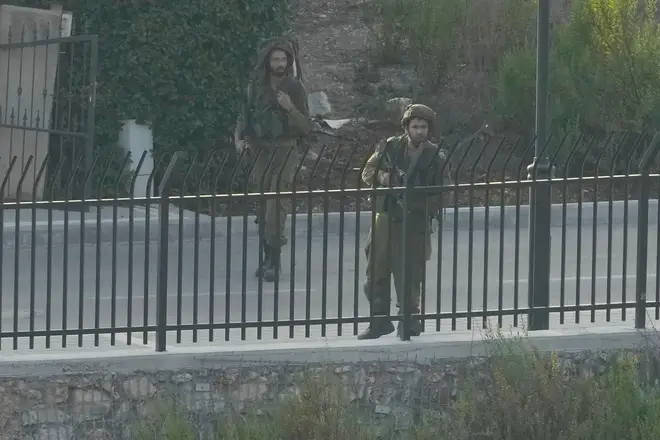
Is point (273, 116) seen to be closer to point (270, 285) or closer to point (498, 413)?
point (270, 285)

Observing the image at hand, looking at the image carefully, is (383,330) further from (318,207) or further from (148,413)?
(318,207)

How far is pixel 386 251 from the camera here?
8.72 metres

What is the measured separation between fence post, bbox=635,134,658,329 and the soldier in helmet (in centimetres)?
100

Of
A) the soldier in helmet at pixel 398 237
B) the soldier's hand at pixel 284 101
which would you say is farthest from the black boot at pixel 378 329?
the soldier's hand at pixel 284 101

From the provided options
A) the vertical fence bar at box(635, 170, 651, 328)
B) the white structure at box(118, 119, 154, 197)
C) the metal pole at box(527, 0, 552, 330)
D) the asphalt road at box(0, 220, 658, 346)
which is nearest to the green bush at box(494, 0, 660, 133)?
the asphalt road at box(0, 220, 658, 346)

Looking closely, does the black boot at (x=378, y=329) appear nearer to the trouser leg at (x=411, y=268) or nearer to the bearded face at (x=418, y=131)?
the trouser leg at (x=411, y=268)

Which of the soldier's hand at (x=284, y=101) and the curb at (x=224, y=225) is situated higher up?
the soldier's hand at (x=284, y=101)

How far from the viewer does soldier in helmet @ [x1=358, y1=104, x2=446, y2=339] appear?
838 cm

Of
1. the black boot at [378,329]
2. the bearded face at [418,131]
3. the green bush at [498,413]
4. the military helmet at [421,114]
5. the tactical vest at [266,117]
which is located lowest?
the green bush at [498,413]

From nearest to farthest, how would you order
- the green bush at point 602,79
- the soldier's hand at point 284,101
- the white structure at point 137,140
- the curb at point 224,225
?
the soldier's hand at point 284,101
the curb at point 224,225
the white structure at point 137,140
the green bush at point 602,79

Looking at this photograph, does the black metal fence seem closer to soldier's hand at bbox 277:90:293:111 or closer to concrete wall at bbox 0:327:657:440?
concrete wall at bbox 0:327:657:440

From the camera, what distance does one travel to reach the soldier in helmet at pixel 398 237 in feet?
27.5

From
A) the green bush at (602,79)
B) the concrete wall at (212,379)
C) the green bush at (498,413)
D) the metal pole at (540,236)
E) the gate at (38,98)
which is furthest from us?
the green bush at (602,79)

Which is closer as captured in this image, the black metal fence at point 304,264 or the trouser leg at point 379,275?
the black metal fence at point 304,264
